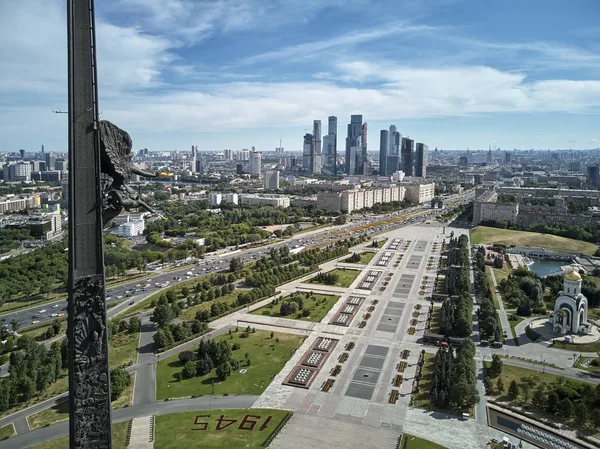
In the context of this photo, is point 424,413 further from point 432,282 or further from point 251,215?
point 251,215

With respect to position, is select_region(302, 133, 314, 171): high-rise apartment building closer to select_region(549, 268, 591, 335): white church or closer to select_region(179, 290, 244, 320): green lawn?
select_region(179, 290, 244, 320): green lawn

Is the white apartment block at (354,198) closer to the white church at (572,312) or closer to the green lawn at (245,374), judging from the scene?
the white church at (572,312)

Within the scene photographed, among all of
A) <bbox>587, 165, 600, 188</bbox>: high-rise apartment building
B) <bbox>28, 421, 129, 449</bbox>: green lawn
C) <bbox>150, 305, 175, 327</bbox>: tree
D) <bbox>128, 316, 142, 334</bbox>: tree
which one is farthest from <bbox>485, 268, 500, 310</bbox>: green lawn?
<bbox>587, 165, 600, 188</bbox>: high-rise apartment building

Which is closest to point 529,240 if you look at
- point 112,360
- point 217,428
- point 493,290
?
point 493,290

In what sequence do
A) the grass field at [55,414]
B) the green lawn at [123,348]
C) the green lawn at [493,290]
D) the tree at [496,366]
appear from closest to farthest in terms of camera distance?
1. the grass field at [55,414]
2. the tree at [496,366]
3. the green lawn at [123,348]
4. the green lawn at [493,290]

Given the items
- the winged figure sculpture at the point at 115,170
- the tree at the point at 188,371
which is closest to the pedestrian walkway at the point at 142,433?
the tree at the point at 188,371

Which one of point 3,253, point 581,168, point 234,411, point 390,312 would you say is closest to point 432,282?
point 390,312
